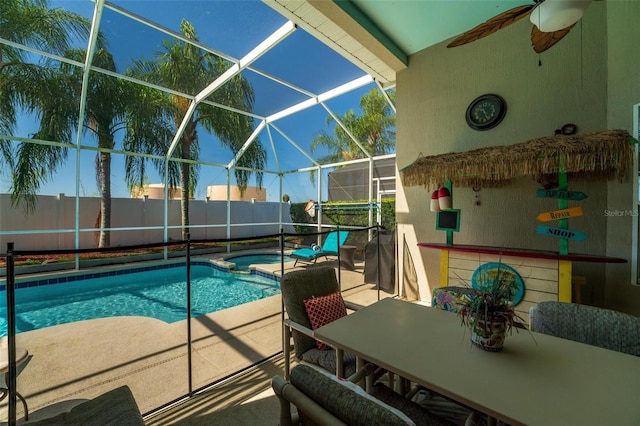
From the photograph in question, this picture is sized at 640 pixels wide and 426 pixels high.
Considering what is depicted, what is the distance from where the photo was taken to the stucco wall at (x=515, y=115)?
2891 mm

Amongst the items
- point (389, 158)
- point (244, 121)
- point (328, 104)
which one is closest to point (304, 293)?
point (328, 104)

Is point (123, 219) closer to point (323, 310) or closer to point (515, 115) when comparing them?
point (323, 310)

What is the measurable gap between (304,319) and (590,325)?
1.80 metres

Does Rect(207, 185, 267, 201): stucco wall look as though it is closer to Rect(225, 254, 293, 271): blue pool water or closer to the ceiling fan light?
Rect(225, 254, 293, 271): blue pool water

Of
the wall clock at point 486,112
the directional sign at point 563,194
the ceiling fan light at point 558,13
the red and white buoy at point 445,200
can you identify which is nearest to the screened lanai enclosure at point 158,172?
the red and white buoy at point 445,200

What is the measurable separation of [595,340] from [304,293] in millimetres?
1831

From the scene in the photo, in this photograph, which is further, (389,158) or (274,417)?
(389,158)

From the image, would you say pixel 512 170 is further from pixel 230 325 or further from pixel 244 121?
pixel 244 121

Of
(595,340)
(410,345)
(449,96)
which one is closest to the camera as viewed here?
(410,345)

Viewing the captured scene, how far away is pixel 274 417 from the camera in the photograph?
184 cm

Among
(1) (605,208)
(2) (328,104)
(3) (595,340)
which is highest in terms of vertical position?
(2) (328,104)

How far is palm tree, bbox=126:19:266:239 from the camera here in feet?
17.5

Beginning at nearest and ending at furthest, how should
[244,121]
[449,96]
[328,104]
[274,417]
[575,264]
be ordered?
[274,417], [575,264], [449,96], [328,104], [244,121]

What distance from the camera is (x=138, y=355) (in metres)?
2.68
